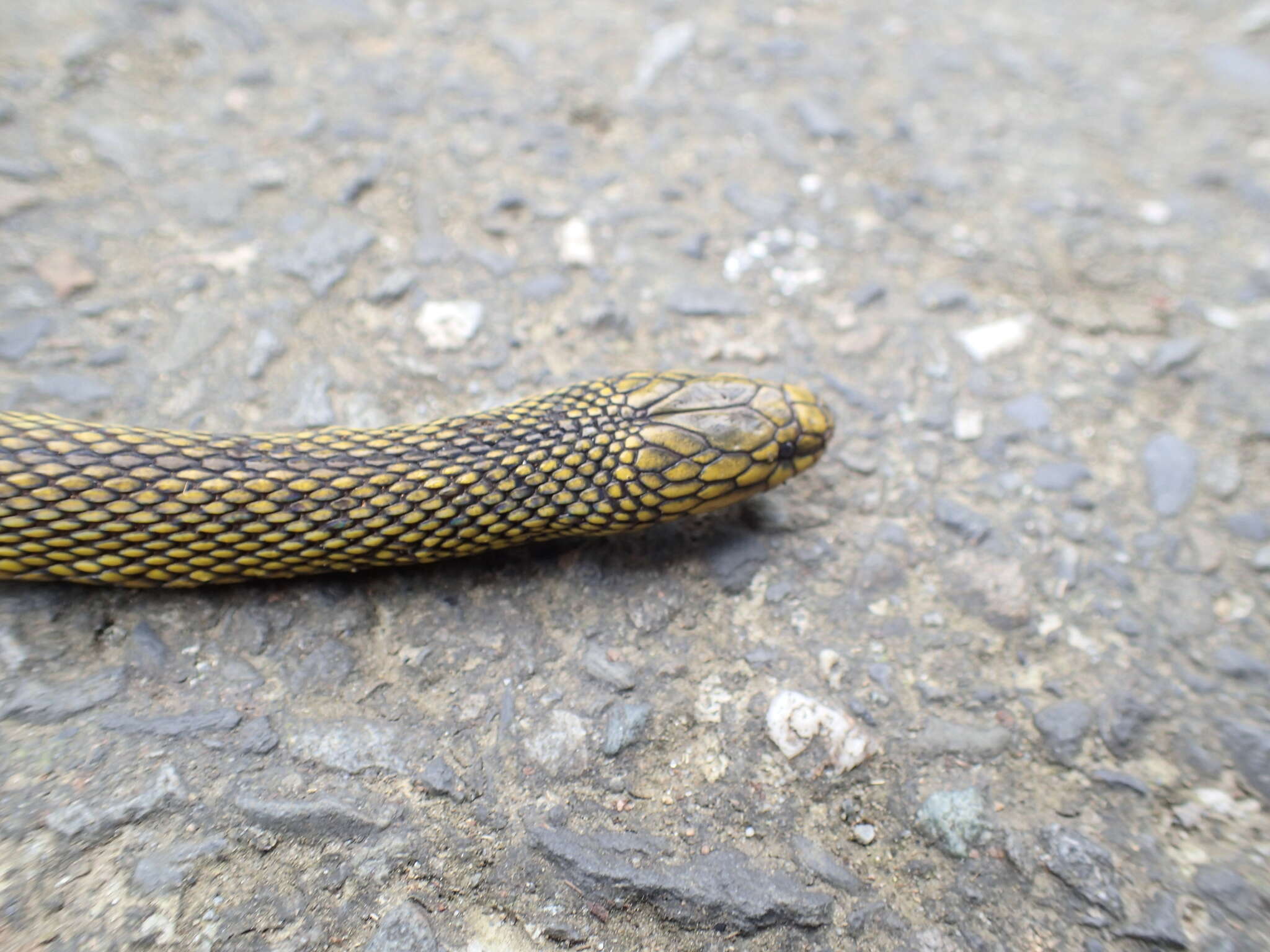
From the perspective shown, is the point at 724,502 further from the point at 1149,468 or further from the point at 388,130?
the point at 388,130

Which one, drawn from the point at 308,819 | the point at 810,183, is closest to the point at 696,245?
the point at 810,183

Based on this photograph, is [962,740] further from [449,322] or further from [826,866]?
[449,322]

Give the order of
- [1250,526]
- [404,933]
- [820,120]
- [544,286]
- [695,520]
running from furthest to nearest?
1. [820,120]
2. [544,286]
3. [1250,526]
4. [695,520]
5. [404,933]

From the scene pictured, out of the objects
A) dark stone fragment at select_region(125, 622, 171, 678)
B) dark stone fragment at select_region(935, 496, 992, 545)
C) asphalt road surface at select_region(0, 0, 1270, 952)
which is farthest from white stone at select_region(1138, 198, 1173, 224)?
dark stone fragment at select_region(125, 622, 171, 678)

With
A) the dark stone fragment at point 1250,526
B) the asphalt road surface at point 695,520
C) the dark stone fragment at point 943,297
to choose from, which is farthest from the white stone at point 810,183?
the dark stone fragment at point 1250,526

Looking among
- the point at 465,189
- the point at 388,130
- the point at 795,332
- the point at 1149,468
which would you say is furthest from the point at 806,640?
the point at 388,130
